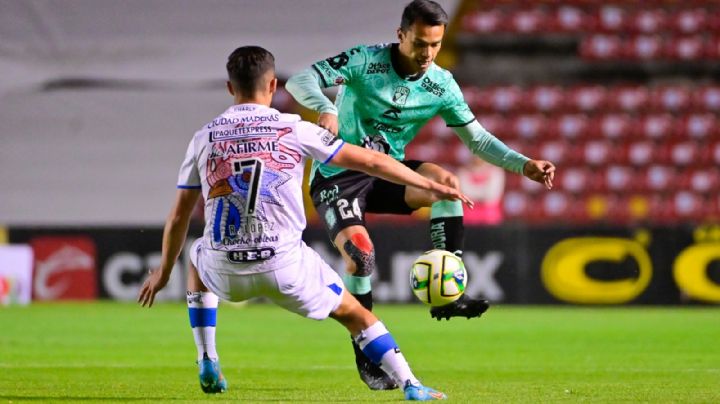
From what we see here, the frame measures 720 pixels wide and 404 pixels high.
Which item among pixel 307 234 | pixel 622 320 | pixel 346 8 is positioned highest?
pixel 346 8

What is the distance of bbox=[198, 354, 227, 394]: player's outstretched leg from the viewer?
6.21m

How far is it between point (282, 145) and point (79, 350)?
4360mm

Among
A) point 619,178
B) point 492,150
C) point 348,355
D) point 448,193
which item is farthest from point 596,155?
point 448,193

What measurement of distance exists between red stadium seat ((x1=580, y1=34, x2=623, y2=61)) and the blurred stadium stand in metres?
0.02

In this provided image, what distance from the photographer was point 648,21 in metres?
21.4

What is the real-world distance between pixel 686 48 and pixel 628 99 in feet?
4.51

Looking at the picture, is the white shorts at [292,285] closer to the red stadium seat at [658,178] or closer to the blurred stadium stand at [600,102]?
the blurred stadium stand at [600,102]

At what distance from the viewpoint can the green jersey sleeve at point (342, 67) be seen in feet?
22.1

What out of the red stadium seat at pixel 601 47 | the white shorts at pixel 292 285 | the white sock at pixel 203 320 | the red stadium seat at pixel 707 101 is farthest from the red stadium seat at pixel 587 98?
the white shorts at pixel 292 285

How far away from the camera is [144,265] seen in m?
15.0

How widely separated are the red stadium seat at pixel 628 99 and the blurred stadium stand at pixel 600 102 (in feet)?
0.05

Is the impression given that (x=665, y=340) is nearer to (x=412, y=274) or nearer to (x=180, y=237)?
(x=412, y=274)

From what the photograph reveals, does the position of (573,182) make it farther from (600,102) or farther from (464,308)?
(464,308)

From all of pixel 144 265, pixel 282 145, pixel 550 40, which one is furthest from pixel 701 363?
pixel 550 40
